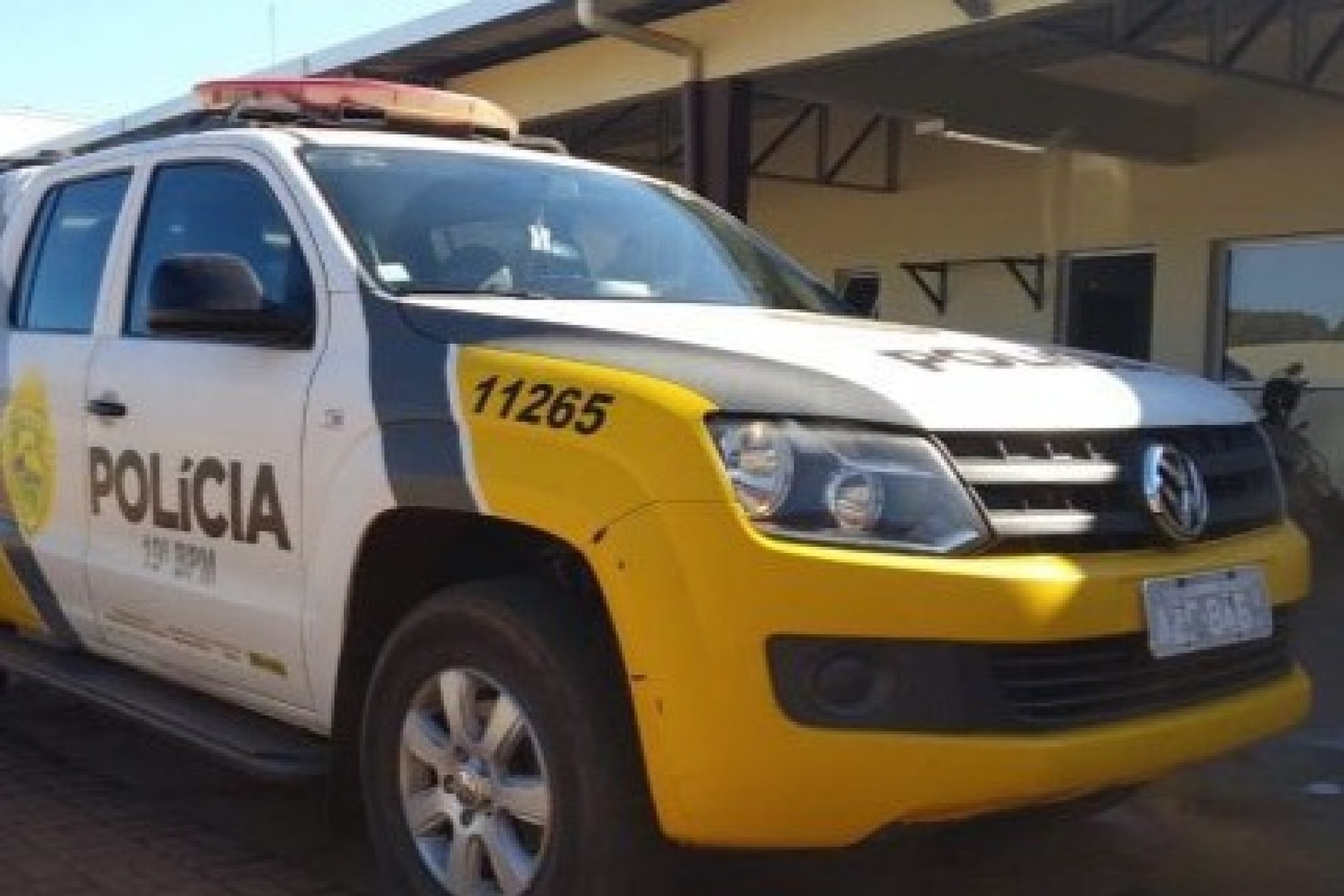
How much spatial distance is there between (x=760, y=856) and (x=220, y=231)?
2.23 metres

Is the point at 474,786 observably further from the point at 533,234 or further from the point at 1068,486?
the point at 533,234

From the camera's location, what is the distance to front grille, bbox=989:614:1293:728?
3.18 m

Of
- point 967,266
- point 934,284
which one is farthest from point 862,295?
point 934,284

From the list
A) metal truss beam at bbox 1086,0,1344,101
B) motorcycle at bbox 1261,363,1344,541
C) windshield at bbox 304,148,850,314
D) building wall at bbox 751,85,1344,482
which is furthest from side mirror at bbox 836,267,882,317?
building wall at bbox 751,85,1344,482

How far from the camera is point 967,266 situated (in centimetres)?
1542

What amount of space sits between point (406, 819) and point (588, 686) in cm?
74

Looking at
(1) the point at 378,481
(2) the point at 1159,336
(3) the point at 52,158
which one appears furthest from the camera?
(2) the point at 1159,336

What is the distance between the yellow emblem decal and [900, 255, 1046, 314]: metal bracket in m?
11.0

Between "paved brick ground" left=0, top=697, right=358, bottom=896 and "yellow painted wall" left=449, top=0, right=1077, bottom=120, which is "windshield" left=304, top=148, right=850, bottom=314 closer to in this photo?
"paved brick ground" left=0, top=697, right=358, bottom=896

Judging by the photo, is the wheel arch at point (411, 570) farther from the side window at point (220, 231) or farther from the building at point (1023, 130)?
the building at point (1023, 130)

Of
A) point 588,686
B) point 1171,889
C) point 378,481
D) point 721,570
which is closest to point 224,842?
point 378,481

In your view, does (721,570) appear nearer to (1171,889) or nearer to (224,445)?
(224,445)

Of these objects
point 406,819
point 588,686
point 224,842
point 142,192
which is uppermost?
point 142,192

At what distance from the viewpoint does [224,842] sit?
4578mm
